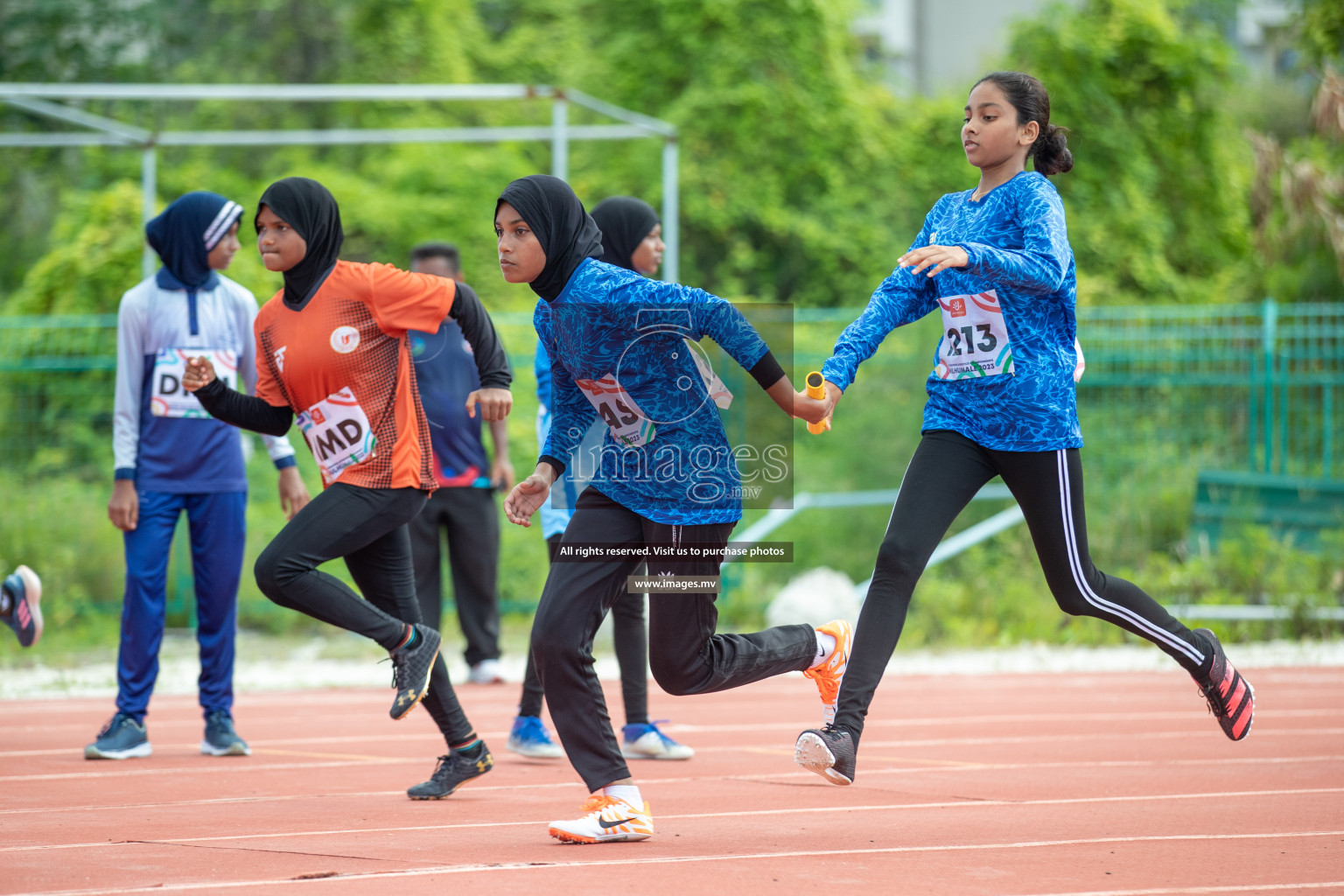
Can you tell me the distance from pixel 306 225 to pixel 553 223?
54.1 inches

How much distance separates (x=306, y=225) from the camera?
17.4 feet

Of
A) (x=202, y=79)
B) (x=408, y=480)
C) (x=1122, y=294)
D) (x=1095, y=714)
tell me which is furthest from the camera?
(x=202, y=79)

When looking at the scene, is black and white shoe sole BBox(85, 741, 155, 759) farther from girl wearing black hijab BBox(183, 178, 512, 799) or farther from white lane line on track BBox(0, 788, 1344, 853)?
white lane line on track BBox(0, 788, 1344, 853)

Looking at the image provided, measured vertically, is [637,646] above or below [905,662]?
above

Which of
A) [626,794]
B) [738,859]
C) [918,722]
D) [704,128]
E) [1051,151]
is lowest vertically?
[918,722]

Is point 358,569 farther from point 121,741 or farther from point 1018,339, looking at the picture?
point 1018,339

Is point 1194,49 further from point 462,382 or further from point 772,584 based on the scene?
point 462,382

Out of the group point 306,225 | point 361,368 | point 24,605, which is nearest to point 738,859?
point 361,368

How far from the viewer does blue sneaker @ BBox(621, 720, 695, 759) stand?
6254mm

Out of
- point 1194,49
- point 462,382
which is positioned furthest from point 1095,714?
point 1194,49

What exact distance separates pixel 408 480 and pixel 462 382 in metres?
3.74

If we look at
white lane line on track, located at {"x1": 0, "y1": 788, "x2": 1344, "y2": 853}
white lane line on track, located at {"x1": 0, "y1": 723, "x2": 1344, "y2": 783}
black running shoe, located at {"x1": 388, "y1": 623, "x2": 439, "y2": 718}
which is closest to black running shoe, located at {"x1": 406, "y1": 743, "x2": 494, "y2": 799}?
black running shoe, located at {"x1": 388, "y1": 623, "x2": 439, "y2": 718}

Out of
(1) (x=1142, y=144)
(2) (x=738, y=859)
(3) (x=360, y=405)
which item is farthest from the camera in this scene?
(1) (x=1142, y=144)

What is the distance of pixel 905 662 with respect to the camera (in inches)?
408
